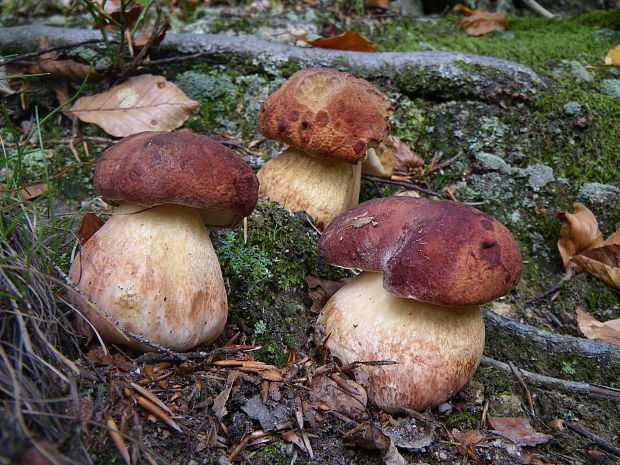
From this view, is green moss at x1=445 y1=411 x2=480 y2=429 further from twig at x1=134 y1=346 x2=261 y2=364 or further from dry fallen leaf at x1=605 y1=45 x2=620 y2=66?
dry fallen leaf at x1=605 y1=45 x2=620 y2=66

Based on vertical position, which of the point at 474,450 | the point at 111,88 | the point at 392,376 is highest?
the point at 111,88

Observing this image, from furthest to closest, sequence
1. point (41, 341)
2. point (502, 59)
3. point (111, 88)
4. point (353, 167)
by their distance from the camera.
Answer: point (502, 59) < point (111, 88) < point (353, 167) < point (41, 341)

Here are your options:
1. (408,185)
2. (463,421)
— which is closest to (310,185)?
(408,185)

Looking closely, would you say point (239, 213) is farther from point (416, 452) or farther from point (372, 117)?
point (416, 452)

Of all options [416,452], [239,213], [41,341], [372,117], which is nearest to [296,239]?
[239,213]

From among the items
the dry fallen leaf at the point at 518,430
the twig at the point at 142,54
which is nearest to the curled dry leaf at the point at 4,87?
the twig at the point at 142,54
